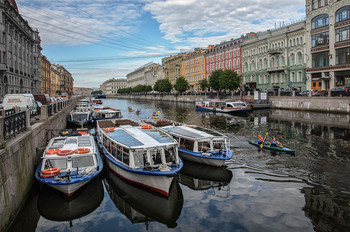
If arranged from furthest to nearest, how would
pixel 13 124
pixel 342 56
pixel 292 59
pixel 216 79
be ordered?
pixel 216 79, pixel 292 59, pixel 342 56, pixel 13 124

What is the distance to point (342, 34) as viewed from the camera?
52.8 m

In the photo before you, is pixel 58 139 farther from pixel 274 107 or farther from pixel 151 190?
pixel 274 107

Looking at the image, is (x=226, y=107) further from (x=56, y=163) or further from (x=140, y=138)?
(x=56, y=163)

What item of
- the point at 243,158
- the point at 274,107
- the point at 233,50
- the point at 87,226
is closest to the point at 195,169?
the point at 243,158

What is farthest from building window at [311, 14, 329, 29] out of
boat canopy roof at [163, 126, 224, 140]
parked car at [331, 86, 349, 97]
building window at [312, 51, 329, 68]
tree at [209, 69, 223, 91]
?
boat canopy roof at [163, 126, 224, 140]

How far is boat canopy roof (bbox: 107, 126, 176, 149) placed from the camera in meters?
15.3

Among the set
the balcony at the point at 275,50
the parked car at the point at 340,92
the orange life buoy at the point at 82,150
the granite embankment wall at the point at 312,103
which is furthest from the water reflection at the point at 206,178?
the balcony at the point at 275,50

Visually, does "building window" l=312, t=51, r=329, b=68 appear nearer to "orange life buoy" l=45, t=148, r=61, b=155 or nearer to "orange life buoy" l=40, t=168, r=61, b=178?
"orange life buoy" l=45, t=148, r=61, b=155

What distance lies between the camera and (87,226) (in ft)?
37.8

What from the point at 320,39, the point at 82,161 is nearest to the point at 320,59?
the point at 320,39

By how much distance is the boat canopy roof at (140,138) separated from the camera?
15266 millimetres

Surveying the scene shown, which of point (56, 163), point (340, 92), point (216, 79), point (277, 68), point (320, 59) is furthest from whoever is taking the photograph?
point (216, 79)

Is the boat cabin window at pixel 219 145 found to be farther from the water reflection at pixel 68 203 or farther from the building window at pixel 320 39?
the building window at pixel 320 39

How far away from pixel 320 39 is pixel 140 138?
55.2 m
